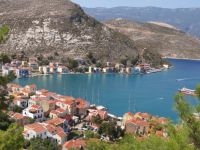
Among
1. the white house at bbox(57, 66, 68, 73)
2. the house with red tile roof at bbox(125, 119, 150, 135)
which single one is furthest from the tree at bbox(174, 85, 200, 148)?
the white house at bbox(57, 66, 68, 73)

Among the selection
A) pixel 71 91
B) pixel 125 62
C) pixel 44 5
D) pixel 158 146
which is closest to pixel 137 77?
pixel 125 62

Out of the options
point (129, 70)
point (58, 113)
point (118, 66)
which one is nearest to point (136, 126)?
point (58, 113)

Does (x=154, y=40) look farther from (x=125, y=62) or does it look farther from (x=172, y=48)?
(x=125, y=62)

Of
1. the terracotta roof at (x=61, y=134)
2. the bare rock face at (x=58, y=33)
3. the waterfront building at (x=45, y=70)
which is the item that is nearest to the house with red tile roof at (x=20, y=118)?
the terracotta roof at (x=61, y=134)

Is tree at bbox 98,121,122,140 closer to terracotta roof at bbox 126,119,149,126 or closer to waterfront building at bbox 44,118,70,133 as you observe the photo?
terracotta roof at bbox 126,119,149,126

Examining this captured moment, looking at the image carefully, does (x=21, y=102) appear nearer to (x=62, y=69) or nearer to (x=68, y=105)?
(x=68, y=105)

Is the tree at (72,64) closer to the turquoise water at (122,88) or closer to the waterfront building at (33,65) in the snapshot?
the turquoise water at (122,88)

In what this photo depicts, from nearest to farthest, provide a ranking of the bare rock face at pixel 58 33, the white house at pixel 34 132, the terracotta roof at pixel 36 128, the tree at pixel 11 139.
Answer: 1. the tree at pixel 11 139
2. the white house at pixel 34 132
3. the terracotta roof at pixel 36 128
4. the bare rock face at pixel 58 33
